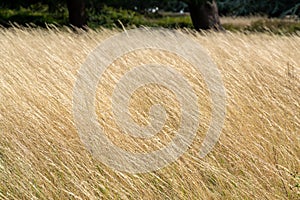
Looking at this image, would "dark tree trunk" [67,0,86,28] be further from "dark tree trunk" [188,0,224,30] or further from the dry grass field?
the dry grass field

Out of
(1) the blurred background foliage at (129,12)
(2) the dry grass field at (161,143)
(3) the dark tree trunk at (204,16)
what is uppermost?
(2) the dry grass field at (161,143)

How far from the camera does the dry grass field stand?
2.33m

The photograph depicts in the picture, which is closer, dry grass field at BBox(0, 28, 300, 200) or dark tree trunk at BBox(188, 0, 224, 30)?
dry grass field at BBox(0, 28, 300, 200)

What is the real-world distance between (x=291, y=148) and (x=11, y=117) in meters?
1.85

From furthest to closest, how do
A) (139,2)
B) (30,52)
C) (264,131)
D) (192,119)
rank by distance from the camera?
(139,2)
(30,52)
(192,119)
(264,131)

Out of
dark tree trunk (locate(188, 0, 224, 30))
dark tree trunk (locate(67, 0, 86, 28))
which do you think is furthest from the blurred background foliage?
dark tree trunk (locate(67, 0, 86, 28))

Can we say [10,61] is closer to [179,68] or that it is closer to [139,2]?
[179,68]

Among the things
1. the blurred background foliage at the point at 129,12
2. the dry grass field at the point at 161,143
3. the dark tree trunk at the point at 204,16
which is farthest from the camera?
the blurred background foliage at the point at 129,12

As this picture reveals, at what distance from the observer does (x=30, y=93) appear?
12.1 ft

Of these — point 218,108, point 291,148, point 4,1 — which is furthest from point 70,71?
point 4,1

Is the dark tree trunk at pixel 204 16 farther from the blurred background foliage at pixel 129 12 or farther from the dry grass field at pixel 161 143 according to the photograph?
the dry grass field at pixel 161 143

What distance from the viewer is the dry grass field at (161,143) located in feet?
7.64

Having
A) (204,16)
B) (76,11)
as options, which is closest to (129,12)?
(76,11)

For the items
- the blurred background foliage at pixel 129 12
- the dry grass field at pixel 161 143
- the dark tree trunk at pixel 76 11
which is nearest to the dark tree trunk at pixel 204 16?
the blurred background foliage at pixel 129 12
